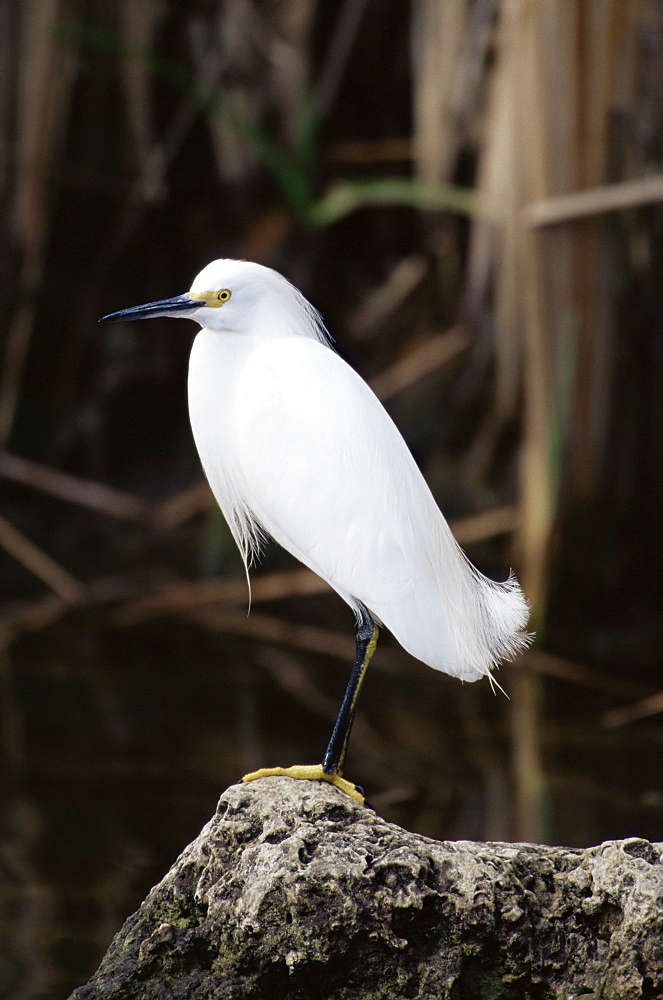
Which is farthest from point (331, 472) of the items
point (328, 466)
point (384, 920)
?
point (384, 920)

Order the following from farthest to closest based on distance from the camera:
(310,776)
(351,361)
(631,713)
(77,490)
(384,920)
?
(77,490), (631,713), (351,361), (310,776), (384,920)

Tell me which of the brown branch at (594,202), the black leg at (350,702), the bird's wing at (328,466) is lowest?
the black leg at (350,702)

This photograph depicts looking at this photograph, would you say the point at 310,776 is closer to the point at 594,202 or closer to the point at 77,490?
the point at 594,202

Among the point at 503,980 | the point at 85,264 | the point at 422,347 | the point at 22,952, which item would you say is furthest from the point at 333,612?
the point at 503,980

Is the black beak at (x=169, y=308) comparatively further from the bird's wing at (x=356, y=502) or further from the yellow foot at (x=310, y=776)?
the yellow foot at (x=310, y=776)

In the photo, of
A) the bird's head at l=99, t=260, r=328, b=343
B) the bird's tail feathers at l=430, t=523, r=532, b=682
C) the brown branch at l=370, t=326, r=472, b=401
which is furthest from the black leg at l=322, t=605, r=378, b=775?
the brown branch at l=370, t=326, r=472, b=401

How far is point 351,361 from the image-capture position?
8.73 feet

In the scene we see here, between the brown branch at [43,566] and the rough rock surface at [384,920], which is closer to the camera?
the rough rock surface at [384,920]

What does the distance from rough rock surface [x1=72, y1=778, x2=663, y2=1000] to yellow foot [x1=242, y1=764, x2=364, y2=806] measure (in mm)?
110

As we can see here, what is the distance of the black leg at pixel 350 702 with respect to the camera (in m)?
1.56

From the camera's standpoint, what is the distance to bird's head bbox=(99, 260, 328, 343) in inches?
62.1

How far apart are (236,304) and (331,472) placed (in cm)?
26

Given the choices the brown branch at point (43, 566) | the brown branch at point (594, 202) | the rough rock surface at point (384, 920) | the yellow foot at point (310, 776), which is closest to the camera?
the rough rock surface at point (384, 920)

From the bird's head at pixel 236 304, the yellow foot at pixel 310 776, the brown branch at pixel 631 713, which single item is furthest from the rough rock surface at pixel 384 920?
the brown branch at pixel 631 713
